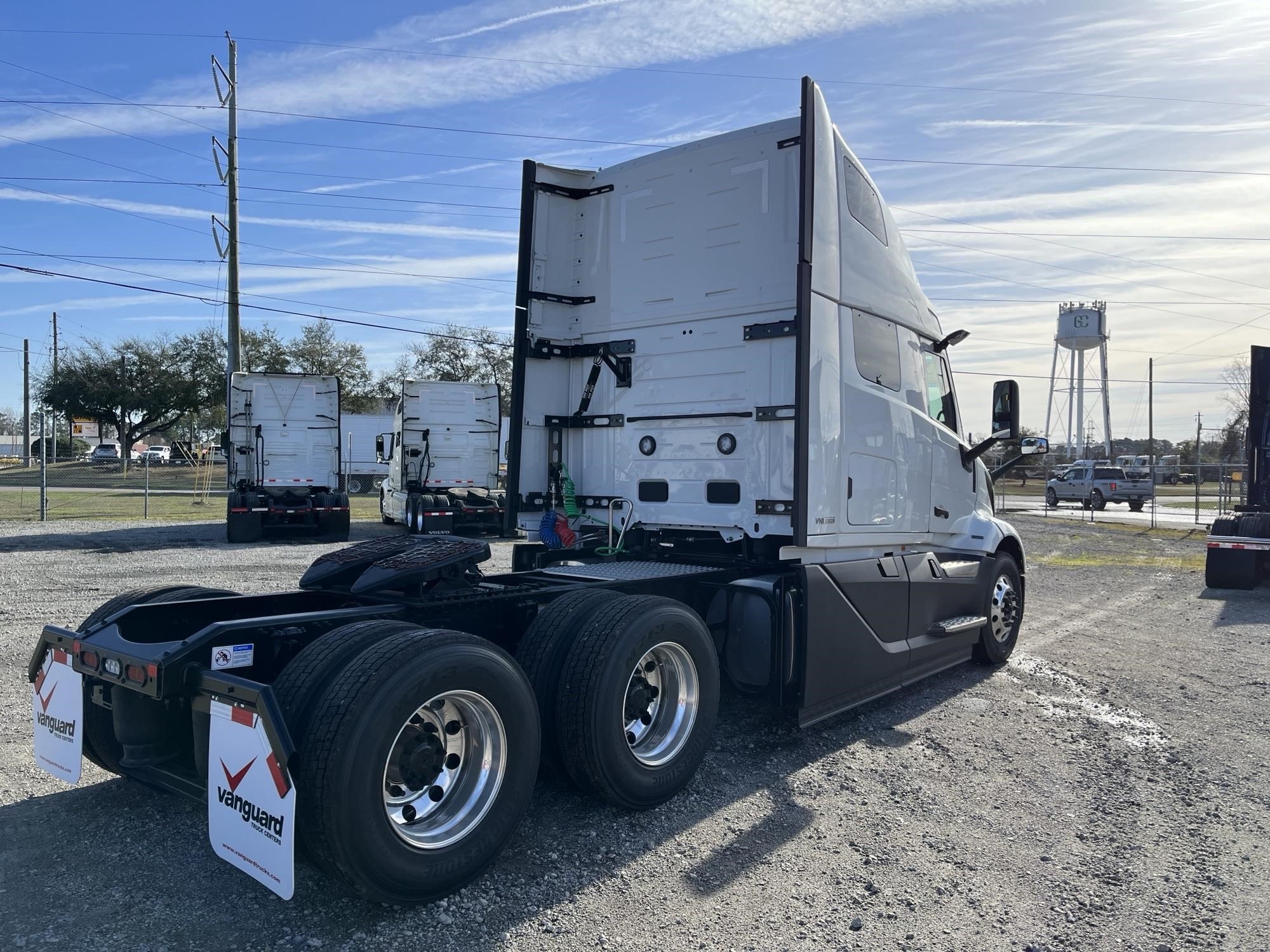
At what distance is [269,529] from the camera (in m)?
18.4

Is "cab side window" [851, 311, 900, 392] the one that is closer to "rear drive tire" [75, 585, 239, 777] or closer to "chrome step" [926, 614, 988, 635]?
"chrome step" [926, 614, 988, 635]

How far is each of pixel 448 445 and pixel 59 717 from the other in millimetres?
17534

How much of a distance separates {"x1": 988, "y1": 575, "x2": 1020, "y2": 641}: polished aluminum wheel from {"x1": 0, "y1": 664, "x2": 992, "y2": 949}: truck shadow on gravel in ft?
9.96

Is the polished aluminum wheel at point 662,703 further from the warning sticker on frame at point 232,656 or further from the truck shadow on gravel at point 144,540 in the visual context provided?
the truck shadow on gravel at point 144,540

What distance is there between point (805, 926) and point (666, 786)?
115cm

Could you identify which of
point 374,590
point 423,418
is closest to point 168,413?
point 423,418

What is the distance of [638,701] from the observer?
443cm

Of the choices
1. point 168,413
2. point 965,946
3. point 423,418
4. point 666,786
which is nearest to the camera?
point 965,946

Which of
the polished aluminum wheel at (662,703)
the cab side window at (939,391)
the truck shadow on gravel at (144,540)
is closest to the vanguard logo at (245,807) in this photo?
the polished aluminum wheel at (662,703)

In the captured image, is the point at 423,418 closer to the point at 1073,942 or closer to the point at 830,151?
the point at 830,151

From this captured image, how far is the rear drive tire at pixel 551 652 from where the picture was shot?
161 inches

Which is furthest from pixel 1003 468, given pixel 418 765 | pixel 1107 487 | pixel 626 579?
pixel 1107 487

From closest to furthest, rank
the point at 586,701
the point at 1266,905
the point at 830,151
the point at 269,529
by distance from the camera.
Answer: the point at 1266,905 < the point at 586,701 < the point at 830,151 < the point at 269,529

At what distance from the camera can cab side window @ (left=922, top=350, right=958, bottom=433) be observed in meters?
6.89
